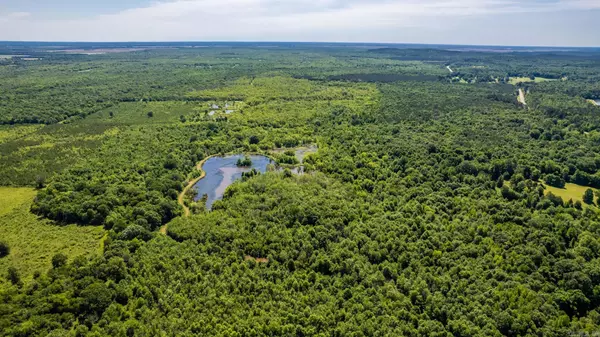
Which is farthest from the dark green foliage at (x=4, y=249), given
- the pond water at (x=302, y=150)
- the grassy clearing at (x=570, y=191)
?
the grassy clearing at (x=570, y=191)

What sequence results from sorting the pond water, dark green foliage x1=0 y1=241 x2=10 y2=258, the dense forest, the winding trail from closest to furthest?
the dense forest → dark green foliage x1=0 y1=241 x2=10 y2=258 → the pond water → the winding trail

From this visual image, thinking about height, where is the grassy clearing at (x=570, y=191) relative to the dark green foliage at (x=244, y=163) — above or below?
below

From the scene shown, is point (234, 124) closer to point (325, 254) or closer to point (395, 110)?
point (395, 110)

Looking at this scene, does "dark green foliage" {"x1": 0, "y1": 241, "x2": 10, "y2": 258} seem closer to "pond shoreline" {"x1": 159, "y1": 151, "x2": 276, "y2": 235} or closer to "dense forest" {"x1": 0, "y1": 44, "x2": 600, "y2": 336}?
"dense forest" {"x1": 0, "y1": 44, "x2": 600, "y2": 336}

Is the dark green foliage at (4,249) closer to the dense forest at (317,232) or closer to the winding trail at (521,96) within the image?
the dense forest at (317,232)

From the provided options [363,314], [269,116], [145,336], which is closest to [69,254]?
[145,336]

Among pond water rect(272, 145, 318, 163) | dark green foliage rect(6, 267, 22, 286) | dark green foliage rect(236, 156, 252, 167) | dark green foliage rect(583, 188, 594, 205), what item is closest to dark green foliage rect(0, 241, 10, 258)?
dark green foliage rect(6, 267, 22, 286)
